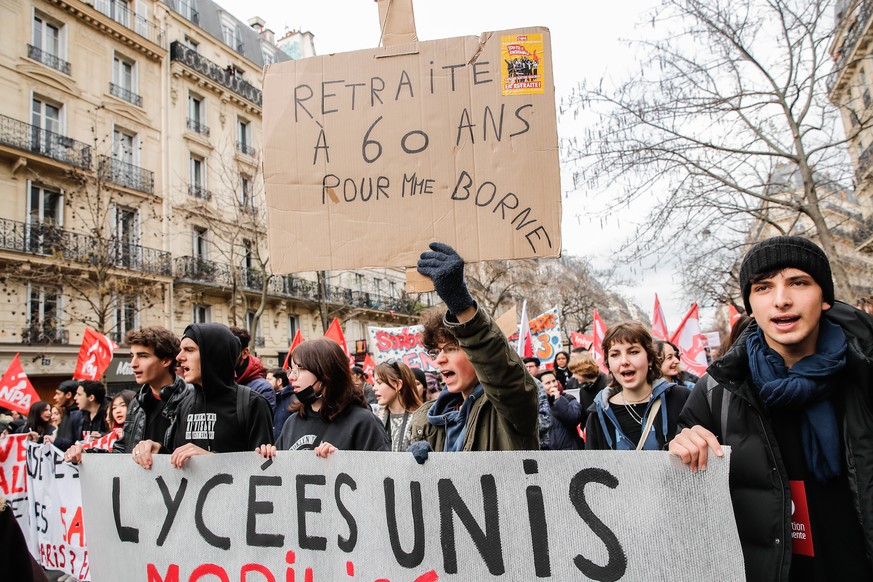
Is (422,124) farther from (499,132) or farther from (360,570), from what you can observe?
(360,570)

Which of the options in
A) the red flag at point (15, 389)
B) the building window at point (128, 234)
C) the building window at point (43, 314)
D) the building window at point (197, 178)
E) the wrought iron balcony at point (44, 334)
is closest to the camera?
the red flag at point (15, 389)

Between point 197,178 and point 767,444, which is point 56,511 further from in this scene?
point 197,178

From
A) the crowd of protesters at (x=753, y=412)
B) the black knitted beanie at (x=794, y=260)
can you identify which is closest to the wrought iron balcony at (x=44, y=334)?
the crowd of protesters at (x=753, y=412)

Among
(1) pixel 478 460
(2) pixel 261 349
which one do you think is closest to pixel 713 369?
(1) pixel 478 460

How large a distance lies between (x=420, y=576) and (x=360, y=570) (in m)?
0.27

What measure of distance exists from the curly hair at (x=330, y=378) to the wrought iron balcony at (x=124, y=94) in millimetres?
24101

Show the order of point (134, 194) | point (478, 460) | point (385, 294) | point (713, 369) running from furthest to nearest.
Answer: point (385, 294) → point (134, 194) → point (478, 460) → point (713, 369)

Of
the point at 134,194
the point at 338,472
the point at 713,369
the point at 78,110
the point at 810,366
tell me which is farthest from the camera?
the point at 134,194

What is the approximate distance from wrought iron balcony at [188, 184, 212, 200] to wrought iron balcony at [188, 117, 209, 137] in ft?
8.53

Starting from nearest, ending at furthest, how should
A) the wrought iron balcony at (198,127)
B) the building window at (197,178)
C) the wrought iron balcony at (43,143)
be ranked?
the wrought iron balcony at (43,143) < the building window at (197,178) < the wrought iron balcony at (198,127)

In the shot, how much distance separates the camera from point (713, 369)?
Answer: 1.75 metres

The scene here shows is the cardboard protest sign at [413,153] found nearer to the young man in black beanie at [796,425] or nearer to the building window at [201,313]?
the young man in black beanie at [796,425]

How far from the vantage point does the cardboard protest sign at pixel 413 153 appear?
2121 millimetres

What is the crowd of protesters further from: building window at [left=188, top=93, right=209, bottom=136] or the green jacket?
building window at [left=188, top=93, right=209, bottom=136]
